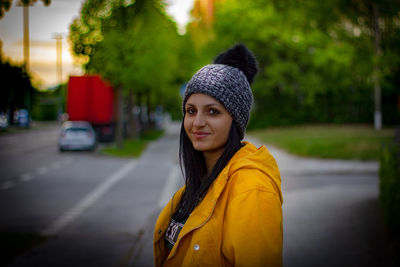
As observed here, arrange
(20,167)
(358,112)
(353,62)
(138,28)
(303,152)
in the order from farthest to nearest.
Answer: (358,112) < (303,152) < (20,167) < (353,62) < (138,28)

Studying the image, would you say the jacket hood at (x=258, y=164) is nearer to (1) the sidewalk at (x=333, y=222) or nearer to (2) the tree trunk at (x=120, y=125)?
(1) the sidewalk at (x=333, y=222)

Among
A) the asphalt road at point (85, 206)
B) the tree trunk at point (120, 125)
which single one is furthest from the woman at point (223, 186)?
→ the tree trunk at point (120, 125)

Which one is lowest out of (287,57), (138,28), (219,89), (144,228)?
(144,228)

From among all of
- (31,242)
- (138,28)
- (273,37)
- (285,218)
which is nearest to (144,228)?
(31,242)

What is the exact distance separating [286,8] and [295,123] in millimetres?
28726

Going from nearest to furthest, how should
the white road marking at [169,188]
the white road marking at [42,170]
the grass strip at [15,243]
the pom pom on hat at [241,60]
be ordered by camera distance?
the pom pom on hat at [241,60] → the grass strip at [15,243] → the white road marking at [169,188] → the white road marking at [42,170]

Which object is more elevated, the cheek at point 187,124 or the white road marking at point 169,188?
the cheek at point 187,124

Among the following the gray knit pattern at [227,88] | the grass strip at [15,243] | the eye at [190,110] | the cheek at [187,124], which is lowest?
the grass strip at [15,243]

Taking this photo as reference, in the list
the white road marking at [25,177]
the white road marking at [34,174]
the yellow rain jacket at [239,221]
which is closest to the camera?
the yellow rain jacket at [239,221]

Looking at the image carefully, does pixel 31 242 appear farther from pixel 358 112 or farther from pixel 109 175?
pixel 358 112

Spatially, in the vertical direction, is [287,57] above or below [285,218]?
above

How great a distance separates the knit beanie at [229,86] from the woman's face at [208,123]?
0.03 m

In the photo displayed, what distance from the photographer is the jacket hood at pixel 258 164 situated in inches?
69.6

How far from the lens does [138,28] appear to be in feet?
7.86
